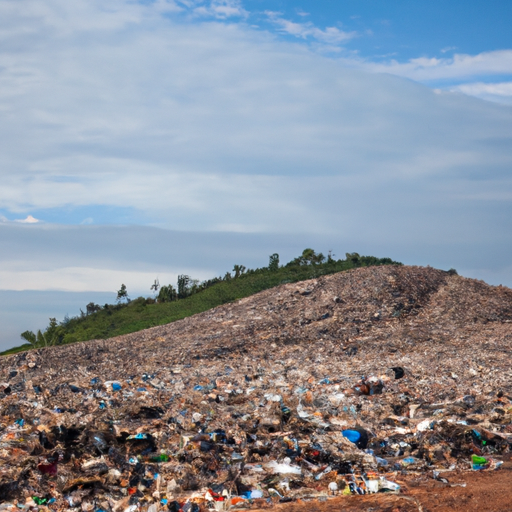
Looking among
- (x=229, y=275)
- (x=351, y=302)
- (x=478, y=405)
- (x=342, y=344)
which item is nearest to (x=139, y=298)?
(x=229, y=275)

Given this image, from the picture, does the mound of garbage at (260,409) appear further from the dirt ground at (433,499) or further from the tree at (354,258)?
→ the tree at (354,258)

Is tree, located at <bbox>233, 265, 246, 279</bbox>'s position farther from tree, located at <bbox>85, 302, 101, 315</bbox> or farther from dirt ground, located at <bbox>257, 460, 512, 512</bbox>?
dirt ground, located at <bbox>257, 460, 512, 512</bbox>

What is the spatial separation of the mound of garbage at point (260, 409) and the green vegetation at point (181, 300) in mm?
5723

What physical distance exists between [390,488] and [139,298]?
24561 mm

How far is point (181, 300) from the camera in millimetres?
25812

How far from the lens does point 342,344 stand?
1419cm

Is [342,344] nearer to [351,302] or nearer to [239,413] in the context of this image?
[351,302]

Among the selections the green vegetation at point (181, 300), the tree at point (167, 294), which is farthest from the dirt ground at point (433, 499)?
the tree at point (167, 294)

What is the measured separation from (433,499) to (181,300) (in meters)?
20.7

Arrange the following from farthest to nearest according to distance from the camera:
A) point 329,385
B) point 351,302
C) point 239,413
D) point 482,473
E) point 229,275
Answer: point 229,275 < point 351,302 < point 329,385 < point 239,413 < point 482,473

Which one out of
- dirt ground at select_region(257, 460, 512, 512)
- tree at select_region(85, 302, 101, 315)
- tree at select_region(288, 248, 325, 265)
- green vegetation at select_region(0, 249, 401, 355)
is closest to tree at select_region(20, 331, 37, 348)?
green vegetation at select_region(0, 249, 401, 355)

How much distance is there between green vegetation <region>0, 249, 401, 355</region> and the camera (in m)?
22.4

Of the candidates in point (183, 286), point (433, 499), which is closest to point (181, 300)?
point (183, 286)

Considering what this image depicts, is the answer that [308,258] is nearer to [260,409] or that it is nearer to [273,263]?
[273,263]
